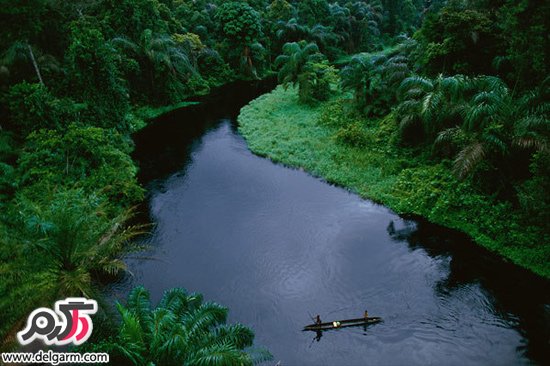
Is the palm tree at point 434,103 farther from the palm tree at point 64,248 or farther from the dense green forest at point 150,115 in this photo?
the palm tree at point 64,248

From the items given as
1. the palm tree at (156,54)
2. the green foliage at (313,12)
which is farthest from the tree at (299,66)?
the green foliage at (313,12)

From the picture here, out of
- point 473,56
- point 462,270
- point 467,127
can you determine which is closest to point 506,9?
point 473,56

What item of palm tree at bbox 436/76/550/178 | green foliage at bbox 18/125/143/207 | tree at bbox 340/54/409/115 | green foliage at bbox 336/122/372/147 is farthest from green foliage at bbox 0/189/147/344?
tree at bbox 340/54/409/115

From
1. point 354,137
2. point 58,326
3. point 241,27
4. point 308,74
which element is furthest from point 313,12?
point 58,326

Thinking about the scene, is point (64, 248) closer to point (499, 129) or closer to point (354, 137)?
point (499, 129)

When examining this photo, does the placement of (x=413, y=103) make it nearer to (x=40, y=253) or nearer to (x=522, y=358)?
(x=522, y=358)

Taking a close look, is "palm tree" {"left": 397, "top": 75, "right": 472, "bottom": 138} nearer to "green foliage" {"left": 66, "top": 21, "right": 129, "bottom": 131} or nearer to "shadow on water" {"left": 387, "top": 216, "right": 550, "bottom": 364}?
"shadow on water" {"left": 387, "top": 216, "right": 550, "bottom": 364}
